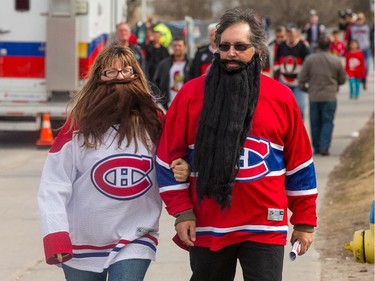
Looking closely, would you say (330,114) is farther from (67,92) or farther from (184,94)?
(184,94)

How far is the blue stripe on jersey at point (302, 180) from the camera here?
4840 millimetres

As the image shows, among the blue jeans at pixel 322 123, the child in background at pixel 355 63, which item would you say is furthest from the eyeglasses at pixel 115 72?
the child in background at pixel 355 63

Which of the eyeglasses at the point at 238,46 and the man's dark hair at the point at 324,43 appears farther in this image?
the man's dark hair at the point at 324,43

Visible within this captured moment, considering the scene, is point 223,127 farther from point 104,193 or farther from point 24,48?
point 24,48

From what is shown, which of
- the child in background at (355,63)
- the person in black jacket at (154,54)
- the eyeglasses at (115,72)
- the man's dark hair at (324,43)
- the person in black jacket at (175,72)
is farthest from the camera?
the child in background at (355,63)

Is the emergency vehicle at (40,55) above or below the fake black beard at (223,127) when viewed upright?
below

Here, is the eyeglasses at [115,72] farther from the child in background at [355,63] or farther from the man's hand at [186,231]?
the child in background at [355,63]

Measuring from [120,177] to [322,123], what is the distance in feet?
33.8

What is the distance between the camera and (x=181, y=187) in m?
4.78

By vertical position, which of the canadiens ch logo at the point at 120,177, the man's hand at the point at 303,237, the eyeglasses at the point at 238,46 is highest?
the eyeglasses at the point at 238,46

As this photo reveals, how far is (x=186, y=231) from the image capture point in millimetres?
4691

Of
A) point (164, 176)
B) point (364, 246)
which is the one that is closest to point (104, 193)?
point (164, 176)

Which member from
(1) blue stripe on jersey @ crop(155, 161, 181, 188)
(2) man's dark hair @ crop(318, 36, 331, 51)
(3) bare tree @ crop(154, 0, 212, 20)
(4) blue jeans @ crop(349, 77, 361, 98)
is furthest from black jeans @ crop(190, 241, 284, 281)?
(3) bare tree @ crop(154, 0, 212, 20)

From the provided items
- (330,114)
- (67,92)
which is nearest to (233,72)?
(330,114)
